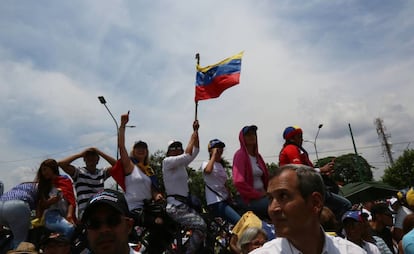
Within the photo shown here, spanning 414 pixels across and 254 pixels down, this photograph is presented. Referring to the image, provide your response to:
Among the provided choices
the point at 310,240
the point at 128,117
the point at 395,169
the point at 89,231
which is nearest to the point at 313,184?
the point at 310,240

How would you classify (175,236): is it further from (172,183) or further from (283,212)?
(283,212)

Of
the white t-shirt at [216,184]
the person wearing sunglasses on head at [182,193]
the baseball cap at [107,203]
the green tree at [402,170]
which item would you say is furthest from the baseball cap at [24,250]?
the green tree at [402,170]

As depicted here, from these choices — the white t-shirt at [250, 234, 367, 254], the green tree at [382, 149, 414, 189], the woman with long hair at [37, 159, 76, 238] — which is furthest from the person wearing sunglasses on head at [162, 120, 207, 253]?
the green tree at [382, 149, 414, 189]

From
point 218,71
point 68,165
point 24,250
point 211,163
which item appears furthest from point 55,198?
point 218,71

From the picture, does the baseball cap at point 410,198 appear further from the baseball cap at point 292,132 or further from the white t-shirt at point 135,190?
the white t-shirt at point 135,190

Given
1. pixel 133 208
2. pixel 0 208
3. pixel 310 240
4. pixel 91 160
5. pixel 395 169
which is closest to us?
pixel 310 240

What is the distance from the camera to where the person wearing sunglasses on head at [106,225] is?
7.84 feet

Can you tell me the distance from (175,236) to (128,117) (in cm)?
188

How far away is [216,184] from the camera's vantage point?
5.94 metres

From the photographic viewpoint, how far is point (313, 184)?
2434 millimetres

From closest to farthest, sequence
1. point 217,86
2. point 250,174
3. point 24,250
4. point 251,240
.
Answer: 1. point 24,250
2. point 251,240
3. point 250,174
4. point 217,86

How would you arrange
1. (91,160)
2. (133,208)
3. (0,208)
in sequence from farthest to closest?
(91,160) < (133,208) < (0,208)

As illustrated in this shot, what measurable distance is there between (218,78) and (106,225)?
490 cm

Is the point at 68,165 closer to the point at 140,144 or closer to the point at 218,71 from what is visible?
the point at 140,144
